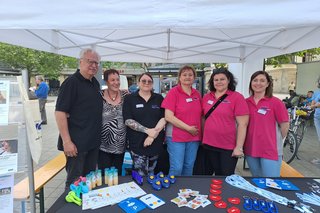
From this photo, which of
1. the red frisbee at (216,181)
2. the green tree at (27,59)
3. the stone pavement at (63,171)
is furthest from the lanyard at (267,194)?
the green tree at (27,59)

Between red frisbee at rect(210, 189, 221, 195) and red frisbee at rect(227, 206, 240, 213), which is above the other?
red frisbee at rect(210, 189, 221, 195)

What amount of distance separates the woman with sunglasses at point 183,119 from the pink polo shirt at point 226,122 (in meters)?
0.18

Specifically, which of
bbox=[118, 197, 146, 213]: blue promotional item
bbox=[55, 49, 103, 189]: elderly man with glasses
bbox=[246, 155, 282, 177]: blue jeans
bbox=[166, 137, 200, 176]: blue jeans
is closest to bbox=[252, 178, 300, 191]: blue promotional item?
bbox=[246, 155, 282, 177]: blue jeans

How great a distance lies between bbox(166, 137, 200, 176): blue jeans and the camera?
2365 mm

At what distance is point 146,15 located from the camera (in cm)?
142

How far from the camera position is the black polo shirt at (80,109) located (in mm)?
2139

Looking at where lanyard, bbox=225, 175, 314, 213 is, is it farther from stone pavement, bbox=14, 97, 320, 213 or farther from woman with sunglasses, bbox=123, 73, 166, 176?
stone pavement, bbox=14, 97, 320, 213

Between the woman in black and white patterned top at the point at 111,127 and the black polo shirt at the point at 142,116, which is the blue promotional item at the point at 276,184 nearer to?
the black polo shirt at the point at 142,116

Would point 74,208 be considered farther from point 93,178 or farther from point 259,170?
point 259,170

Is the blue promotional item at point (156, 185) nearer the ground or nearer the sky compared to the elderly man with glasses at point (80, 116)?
nearer the ground

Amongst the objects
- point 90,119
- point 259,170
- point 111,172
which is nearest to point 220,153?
point 259,170

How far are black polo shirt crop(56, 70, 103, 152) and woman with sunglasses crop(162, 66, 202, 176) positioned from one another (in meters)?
0.73

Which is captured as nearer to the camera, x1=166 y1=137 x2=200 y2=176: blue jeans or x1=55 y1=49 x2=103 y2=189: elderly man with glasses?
x1=55 y1=49 x2=103 y2=189: elderly man with glasses

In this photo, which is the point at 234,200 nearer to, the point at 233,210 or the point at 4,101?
the point at 233,210
